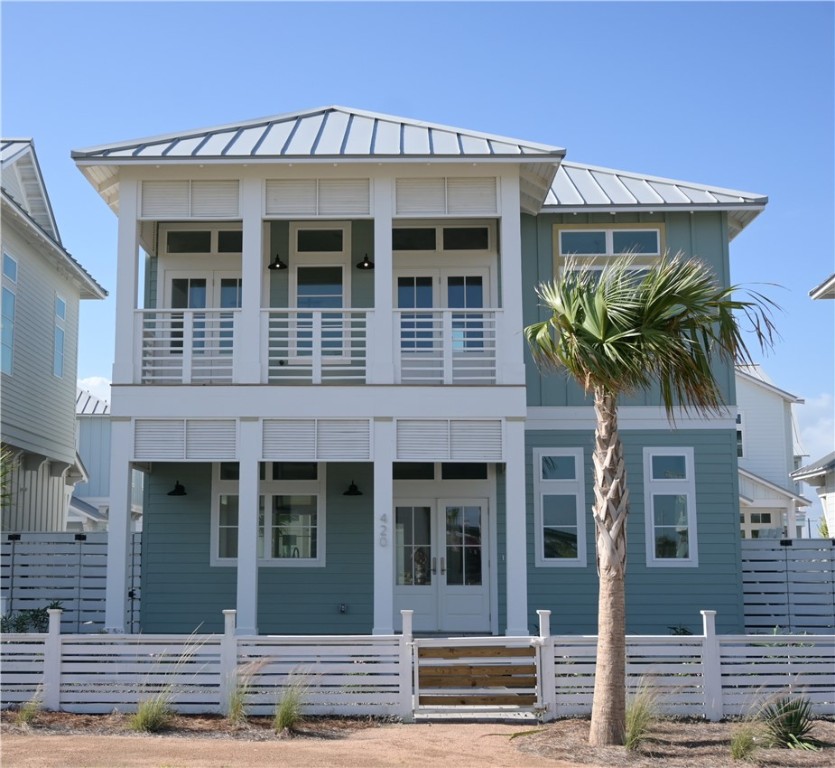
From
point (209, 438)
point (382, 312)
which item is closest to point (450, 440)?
point (382, 312)

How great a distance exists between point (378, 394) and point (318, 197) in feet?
9.59

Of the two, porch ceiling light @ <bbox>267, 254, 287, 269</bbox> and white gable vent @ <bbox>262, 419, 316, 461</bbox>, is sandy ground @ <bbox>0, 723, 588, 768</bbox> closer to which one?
white gable vent @ <bbox>262, 419, 316, 461</bbox>

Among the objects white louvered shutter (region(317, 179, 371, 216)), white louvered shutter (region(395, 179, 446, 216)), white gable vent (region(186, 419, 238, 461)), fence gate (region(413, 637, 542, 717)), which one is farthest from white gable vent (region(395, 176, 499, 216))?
fence gate (region(413, 637, 542, 717))

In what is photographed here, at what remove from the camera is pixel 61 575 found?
15688 millimetres

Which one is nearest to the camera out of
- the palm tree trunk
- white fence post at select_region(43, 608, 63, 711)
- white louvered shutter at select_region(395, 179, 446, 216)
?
the palm tree trunk

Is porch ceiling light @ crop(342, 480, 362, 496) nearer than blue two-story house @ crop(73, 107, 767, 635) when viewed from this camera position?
No

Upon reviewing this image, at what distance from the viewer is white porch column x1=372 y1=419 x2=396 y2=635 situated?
1302cm

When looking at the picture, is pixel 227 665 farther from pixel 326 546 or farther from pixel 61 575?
pixel 61 575

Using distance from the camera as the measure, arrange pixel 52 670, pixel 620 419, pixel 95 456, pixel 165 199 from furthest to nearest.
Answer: pixel 95 456
pixel 620 419
pixel 165 199
pixel 52 670

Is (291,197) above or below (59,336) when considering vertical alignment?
above

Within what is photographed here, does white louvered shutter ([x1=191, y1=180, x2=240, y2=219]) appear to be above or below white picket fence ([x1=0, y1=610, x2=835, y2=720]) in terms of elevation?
above

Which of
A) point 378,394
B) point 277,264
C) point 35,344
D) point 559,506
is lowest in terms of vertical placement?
point 559,506

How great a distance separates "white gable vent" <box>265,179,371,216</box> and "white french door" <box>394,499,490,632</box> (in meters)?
4.84

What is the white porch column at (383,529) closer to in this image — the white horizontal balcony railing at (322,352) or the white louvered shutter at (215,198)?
the white horizontal balcony railing at (322,352)
